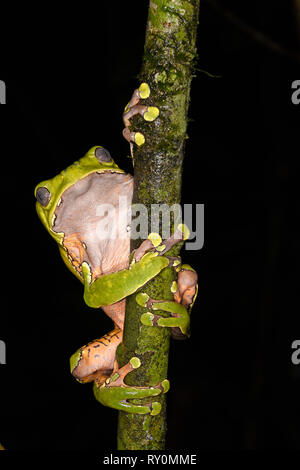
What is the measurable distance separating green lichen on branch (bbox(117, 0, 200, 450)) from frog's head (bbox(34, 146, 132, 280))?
16.7 inches

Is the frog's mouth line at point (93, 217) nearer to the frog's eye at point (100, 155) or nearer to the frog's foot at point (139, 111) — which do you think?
the frog's eye at point (100, 155)

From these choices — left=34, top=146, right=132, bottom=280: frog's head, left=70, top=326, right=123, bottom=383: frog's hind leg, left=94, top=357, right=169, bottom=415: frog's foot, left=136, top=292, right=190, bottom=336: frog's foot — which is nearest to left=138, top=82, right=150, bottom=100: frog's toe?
left=34, top=146, right=132, bottom=280: frog's head

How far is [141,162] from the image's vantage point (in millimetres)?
1555

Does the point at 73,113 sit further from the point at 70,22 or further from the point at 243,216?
the point at 243,216

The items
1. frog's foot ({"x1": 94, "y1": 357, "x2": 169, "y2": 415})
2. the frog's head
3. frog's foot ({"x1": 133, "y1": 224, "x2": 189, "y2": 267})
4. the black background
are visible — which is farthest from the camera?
the black background

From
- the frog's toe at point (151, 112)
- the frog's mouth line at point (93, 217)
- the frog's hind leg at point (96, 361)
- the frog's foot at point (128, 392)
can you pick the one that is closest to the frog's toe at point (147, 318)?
the frog's foot at point (128, 392)

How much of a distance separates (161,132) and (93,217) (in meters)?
0.73

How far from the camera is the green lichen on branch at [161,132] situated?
4.69 ft

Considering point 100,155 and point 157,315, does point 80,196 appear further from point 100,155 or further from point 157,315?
point 157,315

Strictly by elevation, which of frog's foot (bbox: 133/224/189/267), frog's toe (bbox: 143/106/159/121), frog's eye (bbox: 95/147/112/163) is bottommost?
frog's foot (bbox: 133/224/189/267)

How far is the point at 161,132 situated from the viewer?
1.50 meters

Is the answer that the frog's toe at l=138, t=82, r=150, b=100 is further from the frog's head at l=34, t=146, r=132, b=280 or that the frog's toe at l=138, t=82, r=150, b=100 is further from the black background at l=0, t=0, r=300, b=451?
the black background at l=0, t=0, r=300, b=451

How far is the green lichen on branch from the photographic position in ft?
4.69

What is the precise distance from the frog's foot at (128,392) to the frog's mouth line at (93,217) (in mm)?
451
